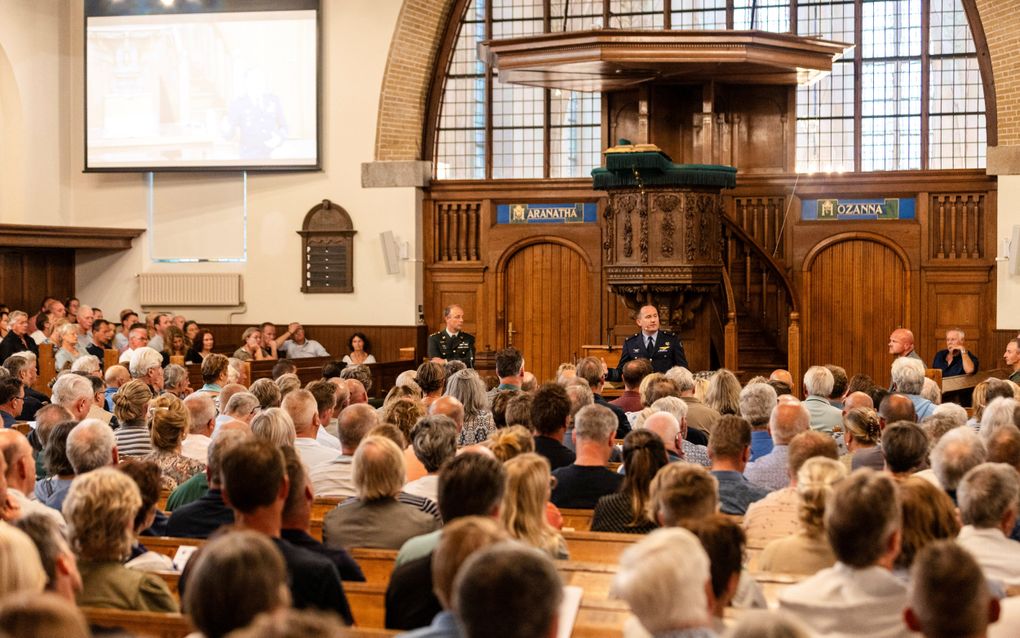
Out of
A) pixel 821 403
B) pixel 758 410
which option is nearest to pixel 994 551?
pixel 758 410

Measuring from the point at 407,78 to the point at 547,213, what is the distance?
2421 millimetres

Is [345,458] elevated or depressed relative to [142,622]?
elevated

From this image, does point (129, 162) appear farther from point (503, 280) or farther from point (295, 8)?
point (503, 280)

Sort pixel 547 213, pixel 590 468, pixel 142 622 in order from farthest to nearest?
pixel 547 213 → pixel 590 468 → pixel 142 622

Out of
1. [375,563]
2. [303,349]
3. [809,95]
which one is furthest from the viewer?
[303,349]

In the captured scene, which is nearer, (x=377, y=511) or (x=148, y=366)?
(x=377, y=511)

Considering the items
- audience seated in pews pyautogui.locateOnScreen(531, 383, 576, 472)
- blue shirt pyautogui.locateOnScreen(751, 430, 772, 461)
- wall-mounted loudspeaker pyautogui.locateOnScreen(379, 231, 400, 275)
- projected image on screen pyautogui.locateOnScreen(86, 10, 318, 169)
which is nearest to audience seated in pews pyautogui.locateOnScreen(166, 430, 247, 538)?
audience seated in pews pyautogui.locateOnScreen(531, 383, 576, 472)

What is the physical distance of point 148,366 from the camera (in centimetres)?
964

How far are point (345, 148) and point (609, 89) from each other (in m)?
3.40

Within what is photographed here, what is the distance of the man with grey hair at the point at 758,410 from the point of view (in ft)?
23.0

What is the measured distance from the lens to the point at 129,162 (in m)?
16.3

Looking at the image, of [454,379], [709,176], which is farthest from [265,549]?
[709,176]

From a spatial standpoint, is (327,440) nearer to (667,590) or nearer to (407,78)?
(667,590)

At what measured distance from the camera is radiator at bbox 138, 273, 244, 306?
16.4 metres
